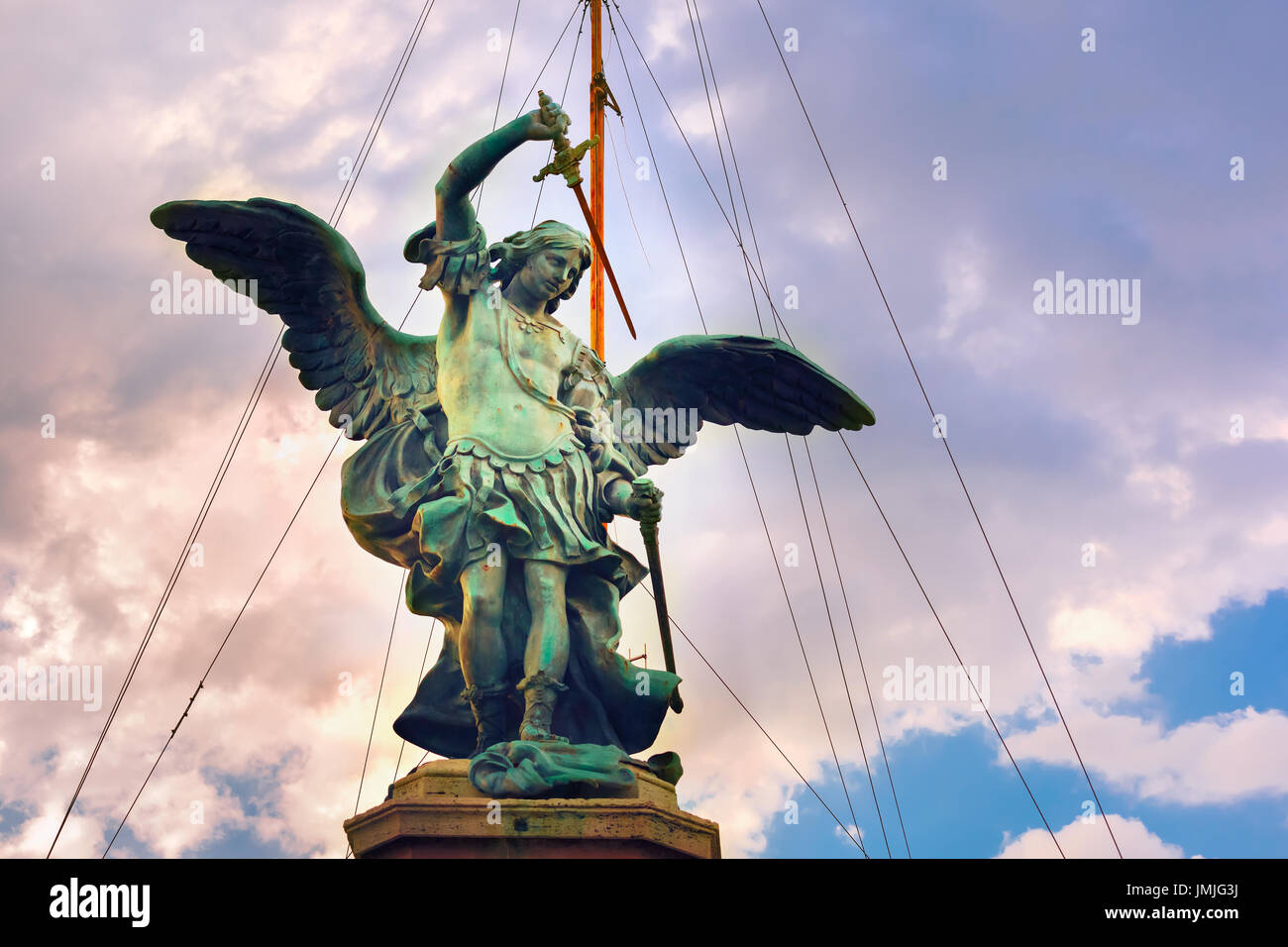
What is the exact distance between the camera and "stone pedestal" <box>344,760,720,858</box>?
9445 millimetres

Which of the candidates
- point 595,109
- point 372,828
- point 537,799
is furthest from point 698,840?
point 595,109

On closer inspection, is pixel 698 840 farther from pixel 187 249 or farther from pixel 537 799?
pixel 187 249

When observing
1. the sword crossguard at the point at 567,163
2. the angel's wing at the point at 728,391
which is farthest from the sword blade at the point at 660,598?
the sword crossguard at the point at 567,163

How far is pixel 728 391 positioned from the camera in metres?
Result: 11.9

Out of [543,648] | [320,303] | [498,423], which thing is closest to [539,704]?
[543,648]

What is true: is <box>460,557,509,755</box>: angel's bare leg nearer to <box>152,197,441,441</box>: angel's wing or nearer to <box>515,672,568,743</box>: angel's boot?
<box>515,672,568,743</box>: angel's boot

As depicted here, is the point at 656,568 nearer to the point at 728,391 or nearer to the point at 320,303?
the point at 728,391

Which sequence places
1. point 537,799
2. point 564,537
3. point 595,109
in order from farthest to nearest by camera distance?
point 595,109 → point 564,537 → point 537,799

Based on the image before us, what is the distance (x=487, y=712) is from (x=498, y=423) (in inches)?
75.6

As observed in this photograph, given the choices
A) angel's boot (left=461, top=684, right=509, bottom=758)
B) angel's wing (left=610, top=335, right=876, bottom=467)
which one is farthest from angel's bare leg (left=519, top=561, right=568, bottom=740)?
angel's wing (left=610, top=335, right=876, bottom=467)

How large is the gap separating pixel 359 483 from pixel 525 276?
5.94 ft

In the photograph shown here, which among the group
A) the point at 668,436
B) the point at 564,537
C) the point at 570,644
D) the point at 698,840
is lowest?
the point at 698,840
